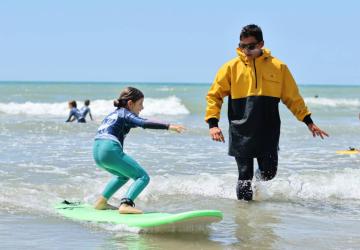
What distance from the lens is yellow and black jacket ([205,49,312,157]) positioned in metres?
6.18

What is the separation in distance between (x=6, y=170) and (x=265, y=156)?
168 inches

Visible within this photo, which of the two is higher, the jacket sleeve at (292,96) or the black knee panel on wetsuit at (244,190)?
the jacket sleeve at (292,96)

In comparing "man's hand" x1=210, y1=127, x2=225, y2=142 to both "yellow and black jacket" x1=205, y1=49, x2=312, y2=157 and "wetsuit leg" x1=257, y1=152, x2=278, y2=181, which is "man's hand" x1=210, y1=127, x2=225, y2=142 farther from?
"wetsuit leg" x1=257, y1=152, x2=278, y2=181

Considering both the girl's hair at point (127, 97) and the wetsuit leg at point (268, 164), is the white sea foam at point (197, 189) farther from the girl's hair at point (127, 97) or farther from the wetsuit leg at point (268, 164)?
the girl's hair at point (127, 97)

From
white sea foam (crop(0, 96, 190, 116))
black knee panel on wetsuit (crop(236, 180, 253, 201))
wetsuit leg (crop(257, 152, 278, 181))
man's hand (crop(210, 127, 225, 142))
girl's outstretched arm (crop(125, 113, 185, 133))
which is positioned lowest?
black knee panel on wetsuit (crop(236, 180, 253, 201))

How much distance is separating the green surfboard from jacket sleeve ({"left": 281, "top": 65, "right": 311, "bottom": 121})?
1.68 m

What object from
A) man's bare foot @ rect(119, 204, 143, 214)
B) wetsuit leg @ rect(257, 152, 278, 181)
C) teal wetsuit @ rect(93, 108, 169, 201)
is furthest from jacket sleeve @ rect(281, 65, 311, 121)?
man's bare foot @ rect(119, 204, 143, 214)

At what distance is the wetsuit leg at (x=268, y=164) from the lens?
643 centimetres

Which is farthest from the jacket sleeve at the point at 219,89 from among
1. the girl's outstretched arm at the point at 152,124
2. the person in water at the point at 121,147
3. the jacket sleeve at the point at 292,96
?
the girl's outstretched arm at the point at 152,124

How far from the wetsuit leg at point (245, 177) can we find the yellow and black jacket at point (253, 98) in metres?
0.14

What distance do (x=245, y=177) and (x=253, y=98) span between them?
837 millimetres

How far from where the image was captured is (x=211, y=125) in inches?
239

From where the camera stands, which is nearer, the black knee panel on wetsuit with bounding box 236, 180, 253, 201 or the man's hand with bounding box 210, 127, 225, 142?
the man's hand with bounding box 210, 127, 225, 142

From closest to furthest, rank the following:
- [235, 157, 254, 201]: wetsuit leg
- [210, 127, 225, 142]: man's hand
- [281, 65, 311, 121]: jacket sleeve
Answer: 1. [210, 127, 225, 142]: man's hand
2. [281, 65, 311, 121]: jacket sleeve
3. [235, 157, 254, 201]: wetsuit leg
